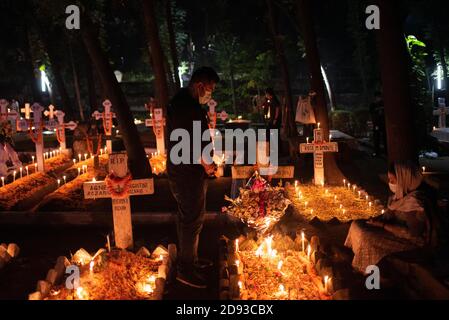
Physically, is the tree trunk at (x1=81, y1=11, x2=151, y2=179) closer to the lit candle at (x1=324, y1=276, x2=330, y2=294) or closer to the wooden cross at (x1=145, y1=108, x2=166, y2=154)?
the wooden cross at (x1=145, y1=108, x2=166, y2=154)

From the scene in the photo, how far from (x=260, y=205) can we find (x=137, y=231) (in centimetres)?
268

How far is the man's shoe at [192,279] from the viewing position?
560 centimetres

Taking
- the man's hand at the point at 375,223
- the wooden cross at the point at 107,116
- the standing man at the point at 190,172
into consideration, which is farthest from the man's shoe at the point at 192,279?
the wooden cross at the point at 107,116

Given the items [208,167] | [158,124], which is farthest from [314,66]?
[208,167]

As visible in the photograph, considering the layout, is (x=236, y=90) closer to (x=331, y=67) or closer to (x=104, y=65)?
(x=331, y=67)

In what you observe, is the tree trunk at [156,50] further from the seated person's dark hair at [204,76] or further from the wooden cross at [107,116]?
the seated person's dark hair at [204,76]

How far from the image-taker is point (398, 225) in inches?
225

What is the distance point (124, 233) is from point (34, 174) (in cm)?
569

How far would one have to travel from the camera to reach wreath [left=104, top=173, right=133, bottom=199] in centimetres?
660

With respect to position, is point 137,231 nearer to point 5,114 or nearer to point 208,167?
point 208,167

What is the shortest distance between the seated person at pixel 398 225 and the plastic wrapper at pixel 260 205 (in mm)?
1053

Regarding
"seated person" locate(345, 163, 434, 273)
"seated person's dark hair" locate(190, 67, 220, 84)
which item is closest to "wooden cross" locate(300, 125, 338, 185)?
"seated person" locate(345, 163, 434, 273)

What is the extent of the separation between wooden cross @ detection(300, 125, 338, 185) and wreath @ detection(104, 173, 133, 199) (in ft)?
16.2

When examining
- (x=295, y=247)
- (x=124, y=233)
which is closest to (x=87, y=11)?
(x=124, y=233)
